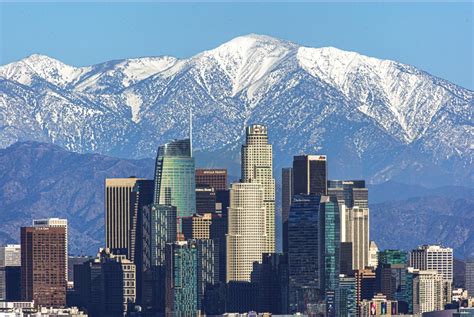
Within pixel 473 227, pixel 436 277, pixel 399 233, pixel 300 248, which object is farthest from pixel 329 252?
pixel 473 227

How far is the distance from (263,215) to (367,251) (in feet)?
21.5

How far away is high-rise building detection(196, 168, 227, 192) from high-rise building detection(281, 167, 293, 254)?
3451mm

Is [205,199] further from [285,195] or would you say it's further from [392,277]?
[392,277]

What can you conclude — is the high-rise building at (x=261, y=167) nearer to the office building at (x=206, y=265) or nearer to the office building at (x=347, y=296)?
the office building at (x=206, y=265)

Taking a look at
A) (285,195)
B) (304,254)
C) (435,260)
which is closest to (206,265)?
(304,254)

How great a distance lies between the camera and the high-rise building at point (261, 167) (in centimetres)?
12369

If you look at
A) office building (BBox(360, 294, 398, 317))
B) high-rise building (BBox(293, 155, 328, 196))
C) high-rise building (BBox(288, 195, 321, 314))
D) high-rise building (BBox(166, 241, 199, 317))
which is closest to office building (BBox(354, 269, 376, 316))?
office building (BBox(360, 294, 398, 317))

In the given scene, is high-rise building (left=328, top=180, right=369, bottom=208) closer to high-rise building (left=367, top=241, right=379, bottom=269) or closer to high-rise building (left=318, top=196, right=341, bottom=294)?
high-rise building (left=367, top=241, right=379, bottom=269)

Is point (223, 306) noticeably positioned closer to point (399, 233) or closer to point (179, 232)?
point (179, 232)

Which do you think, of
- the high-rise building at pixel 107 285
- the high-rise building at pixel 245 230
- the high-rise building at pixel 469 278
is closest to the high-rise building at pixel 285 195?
the high-rise building at pixel 245 230

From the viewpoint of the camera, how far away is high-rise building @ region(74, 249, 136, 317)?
11419 cm

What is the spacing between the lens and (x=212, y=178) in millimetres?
131500

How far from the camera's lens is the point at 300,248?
373 ft

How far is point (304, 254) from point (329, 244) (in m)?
1.85
